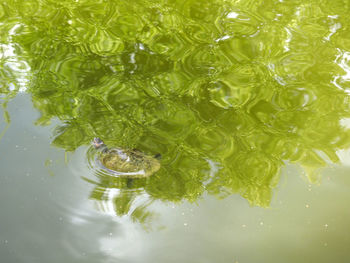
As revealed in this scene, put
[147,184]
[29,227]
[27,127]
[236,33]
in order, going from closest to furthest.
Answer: [29,227], [147,184], [27,127], [236,33]

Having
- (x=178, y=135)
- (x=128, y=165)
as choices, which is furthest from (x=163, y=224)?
(x=178, y=135)

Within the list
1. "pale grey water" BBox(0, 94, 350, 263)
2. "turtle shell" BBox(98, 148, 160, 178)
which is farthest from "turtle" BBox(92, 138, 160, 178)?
"pale grey water" BBox(0, 94, 350, 263)

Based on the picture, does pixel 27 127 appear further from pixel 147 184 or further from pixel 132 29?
pixel 132 29

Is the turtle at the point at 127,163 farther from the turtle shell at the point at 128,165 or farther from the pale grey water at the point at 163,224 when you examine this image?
the pale grey water at the point at 163,224

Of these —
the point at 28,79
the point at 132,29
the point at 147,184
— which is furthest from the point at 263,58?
the point at 28,79

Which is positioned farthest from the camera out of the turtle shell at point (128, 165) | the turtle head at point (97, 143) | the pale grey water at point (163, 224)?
the turtle head at point (97, 143)

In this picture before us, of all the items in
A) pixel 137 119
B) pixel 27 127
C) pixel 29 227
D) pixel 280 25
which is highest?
pixel 280 25

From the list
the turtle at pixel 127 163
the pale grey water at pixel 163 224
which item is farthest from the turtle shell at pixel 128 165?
the pale grey water at pixel 163 224

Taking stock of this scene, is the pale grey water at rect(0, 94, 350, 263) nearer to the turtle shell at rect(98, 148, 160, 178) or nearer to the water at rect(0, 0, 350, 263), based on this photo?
the water at rect(0, 0, 350, 263)
